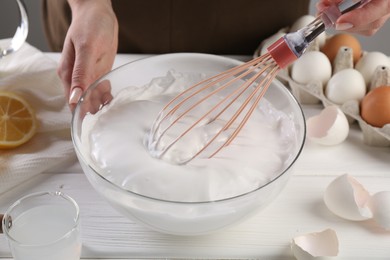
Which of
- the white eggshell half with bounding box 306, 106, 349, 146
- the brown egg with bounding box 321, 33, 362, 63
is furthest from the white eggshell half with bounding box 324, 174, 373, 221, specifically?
the brown egg with bounding box 321, 33, 362, 63

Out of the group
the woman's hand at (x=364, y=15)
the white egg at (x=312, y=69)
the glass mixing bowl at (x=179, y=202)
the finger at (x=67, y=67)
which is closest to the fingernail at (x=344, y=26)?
the woman's hand at (x=364, y=15)

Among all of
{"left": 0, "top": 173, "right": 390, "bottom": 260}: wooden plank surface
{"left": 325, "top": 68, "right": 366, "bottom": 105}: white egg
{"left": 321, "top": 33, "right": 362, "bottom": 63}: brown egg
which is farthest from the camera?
{"left": 321, "top": 33, "right": 362, "bottom": 63}: brown egg

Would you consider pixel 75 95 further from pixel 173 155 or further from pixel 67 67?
pixel 173 155

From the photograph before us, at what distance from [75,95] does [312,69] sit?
49cm

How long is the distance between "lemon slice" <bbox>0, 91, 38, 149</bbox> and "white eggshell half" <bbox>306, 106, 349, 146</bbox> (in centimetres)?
53

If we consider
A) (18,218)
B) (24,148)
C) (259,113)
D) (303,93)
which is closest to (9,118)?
(24,148)

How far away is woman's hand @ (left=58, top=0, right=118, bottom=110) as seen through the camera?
1.08 m

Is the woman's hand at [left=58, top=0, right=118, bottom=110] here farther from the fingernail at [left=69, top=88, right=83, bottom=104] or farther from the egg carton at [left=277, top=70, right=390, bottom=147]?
the egg carton at [left=277, top=70, right=390, bottom=147]

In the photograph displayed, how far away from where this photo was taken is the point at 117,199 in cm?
85

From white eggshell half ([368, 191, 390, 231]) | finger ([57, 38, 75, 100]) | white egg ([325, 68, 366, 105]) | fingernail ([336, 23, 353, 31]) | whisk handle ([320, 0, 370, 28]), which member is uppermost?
whisk handle ([320, 0, 370, 28])

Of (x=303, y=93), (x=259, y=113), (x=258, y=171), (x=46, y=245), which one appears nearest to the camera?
(x=46, y=245)

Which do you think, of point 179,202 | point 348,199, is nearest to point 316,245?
point 348,199

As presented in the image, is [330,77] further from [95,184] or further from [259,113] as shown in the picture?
[95,184]

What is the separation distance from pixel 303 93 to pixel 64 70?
0.49 meters
